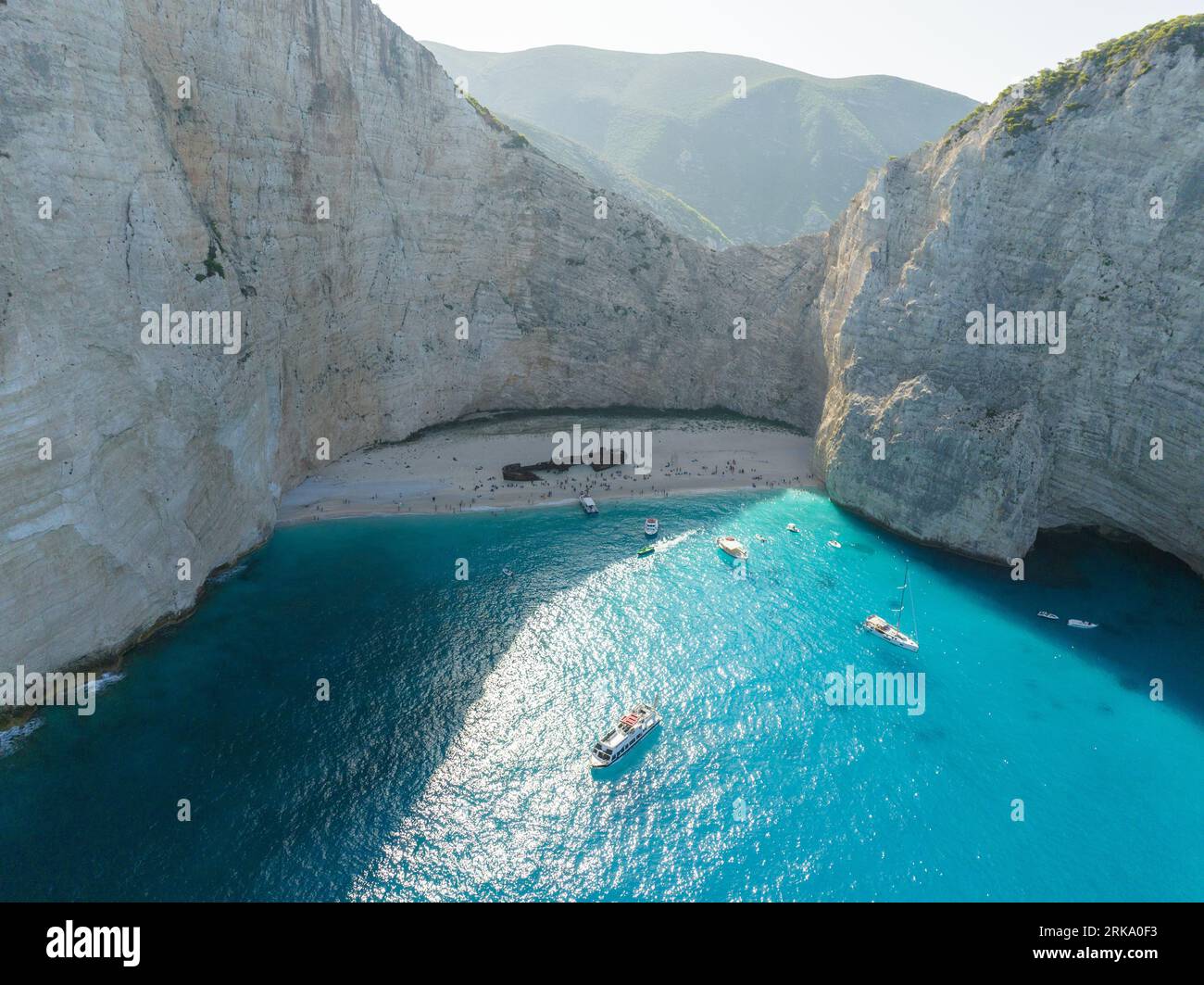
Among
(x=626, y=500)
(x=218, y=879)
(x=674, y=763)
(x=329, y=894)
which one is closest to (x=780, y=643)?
(x=674, y=763)

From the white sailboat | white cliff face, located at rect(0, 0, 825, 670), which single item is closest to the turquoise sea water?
the white sailboat

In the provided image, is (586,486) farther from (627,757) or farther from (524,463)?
(627,757)

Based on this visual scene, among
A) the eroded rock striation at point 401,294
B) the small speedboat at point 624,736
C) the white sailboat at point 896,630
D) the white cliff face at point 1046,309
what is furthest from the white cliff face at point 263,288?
the white sailboat at point 896,630

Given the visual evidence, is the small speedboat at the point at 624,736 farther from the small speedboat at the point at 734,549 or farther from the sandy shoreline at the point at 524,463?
the sandy shoreline at the point at 524,463

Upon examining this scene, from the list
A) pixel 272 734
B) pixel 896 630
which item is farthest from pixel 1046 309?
pixel 272 734

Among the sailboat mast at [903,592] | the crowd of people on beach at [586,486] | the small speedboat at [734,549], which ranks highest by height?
the crowd of people on beach at [586,486]

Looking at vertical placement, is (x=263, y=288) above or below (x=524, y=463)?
above
